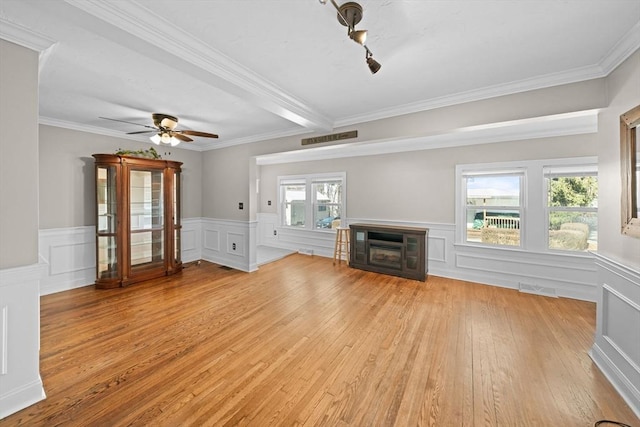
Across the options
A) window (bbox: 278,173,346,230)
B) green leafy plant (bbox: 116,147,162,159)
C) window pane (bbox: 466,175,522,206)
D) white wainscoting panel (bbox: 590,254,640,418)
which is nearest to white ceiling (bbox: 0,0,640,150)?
green leafy plant (bbox: 116,147,162,159)

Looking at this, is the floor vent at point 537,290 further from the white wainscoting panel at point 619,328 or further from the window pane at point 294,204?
the window pane at point 294,204

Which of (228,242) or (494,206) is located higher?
(494,206)

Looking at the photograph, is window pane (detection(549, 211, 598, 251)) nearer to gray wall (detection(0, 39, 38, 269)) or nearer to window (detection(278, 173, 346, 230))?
window (detection(278, 173, 346, 230))

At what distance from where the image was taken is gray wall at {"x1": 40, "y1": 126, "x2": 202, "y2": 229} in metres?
3.65

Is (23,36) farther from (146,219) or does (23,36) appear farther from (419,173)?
(419,173)

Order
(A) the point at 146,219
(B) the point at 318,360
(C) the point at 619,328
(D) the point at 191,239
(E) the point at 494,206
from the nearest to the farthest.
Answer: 1. (C) the point at 619,328
2. (B) the point at 318,360
3. (E) the point at 494,206
4. (A) the point at 146,219
5. (D) the point at 191,239

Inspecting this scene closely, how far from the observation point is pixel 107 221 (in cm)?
399

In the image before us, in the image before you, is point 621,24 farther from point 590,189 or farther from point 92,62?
point 92,62

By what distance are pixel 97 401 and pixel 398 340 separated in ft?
7.81

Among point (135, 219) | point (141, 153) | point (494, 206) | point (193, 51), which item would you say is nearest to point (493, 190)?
point (494, 206)

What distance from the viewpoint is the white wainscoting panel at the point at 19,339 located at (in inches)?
62.2

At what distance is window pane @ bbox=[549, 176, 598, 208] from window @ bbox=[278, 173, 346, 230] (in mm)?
3513

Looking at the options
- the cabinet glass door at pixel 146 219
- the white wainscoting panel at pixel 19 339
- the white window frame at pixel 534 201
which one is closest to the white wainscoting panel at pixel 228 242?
the cabinet glass door at pixel 146 219

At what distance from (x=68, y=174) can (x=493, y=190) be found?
6760mm
